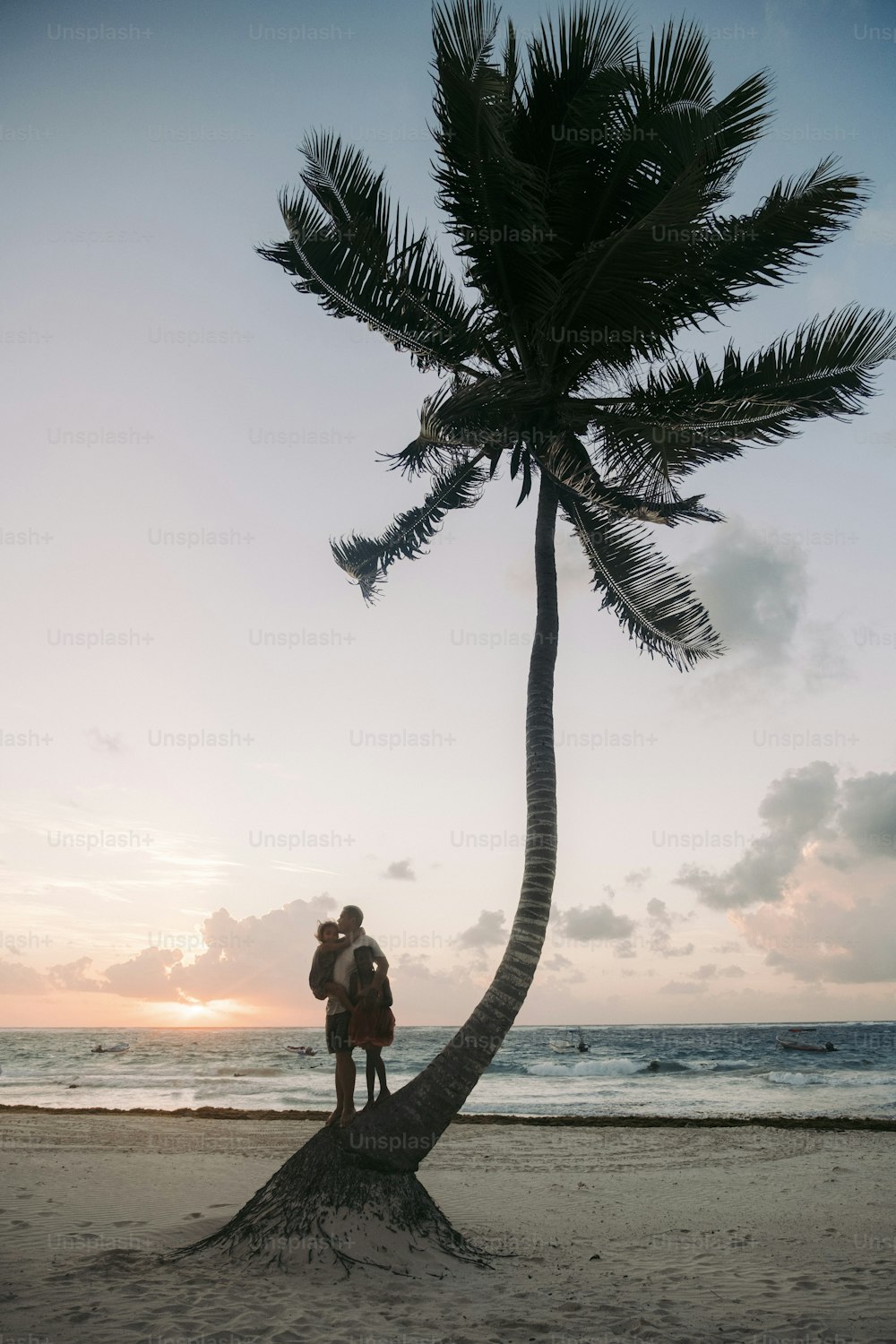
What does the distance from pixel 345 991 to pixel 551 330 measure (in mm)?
7106

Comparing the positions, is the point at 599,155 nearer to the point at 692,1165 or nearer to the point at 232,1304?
the point at 232,1304

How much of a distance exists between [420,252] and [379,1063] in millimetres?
8532

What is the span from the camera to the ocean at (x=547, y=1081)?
1046 inches

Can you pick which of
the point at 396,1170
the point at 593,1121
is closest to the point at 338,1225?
the point at 396,1170

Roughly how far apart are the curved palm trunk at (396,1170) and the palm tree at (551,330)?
0.02 m

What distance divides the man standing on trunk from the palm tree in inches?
19.4

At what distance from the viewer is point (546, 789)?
877 cm

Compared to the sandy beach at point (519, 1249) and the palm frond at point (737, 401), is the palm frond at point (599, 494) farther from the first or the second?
the sandy beach at point (519, 1249)

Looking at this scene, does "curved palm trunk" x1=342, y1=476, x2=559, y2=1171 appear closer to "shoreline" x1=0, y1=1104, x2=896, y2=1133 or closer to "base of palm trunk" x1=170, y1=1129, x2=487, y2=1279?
"base of palm trunk" x1=170, y1=1129, x2=487, y2=1279

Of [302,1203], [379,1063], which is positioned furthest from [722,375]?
[302,1203]

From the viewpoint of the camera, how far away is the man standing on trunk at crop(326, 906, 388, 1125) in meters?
8.12

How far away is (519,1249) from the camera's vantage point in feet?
26.7

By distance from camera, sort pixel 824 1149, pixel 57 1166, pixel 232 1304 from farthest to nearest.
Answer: pixel 824 1149 → pixel 57 1166 → pixel 232 1304

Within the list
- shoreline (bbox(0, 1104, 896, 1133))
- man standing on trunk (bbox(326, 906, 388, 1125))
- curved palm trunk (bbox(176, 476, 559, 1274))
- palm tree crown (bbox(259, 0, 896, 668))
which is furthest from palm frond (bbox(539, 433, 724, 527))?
shoreline (bbox(0, 1104, 896, 1133))
